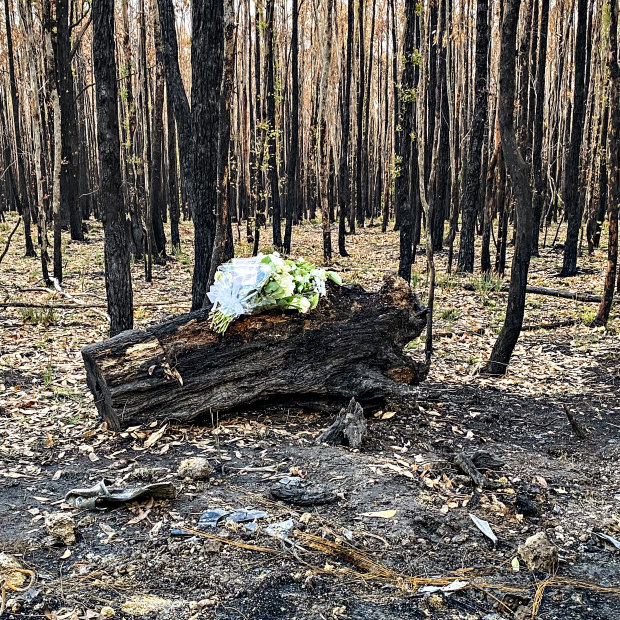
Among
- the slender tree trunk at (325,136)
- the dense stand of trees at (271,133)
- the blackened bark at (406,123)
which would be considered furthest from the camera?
the slender tree trunk at (325,136)

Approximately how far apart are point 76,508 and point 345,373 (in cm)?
219

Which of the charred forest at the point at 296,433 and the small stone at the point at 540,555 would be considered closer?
the charred forest at the point at 296,433

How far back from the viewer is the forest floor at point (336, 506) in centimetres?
269

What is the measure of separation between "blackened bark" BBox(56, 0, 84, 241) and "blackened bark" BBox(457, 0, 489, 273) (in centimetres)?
662

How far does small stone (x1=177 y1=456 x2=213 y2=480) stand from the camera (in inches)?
148

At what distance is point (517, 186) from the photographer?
19.2 ft

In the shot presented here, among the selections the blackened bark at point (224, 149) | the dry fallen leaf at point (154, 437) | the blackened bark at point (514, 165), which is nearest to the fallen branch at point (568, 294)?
the blackened bark at point (514, 165)

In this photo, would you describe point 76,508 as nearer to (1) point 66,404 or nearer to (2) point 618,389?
(1) point 66,404

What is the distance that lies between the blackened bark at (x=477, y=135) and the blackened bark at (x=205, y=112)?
4.90 meters

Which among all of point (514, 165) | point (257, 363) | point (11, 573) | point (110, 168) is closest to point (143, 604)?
point (11, 573)

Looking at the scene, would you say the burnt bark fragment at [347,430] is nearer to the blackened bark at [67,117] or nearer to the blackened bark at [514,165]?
the blackened bark at [514,165]

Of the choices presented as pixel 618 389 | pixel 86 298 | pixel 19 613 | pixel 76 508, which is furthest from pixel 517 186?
pixel 86 298

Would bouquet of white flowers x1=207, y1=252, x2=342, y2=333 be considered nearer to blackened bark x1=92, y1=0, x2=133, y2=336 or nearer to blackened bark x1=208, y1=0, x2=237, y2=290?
blackened bark x1=208, y1=0, x2=237, y2=290

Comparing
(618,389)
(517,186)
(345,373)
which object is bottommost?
(618,389)
